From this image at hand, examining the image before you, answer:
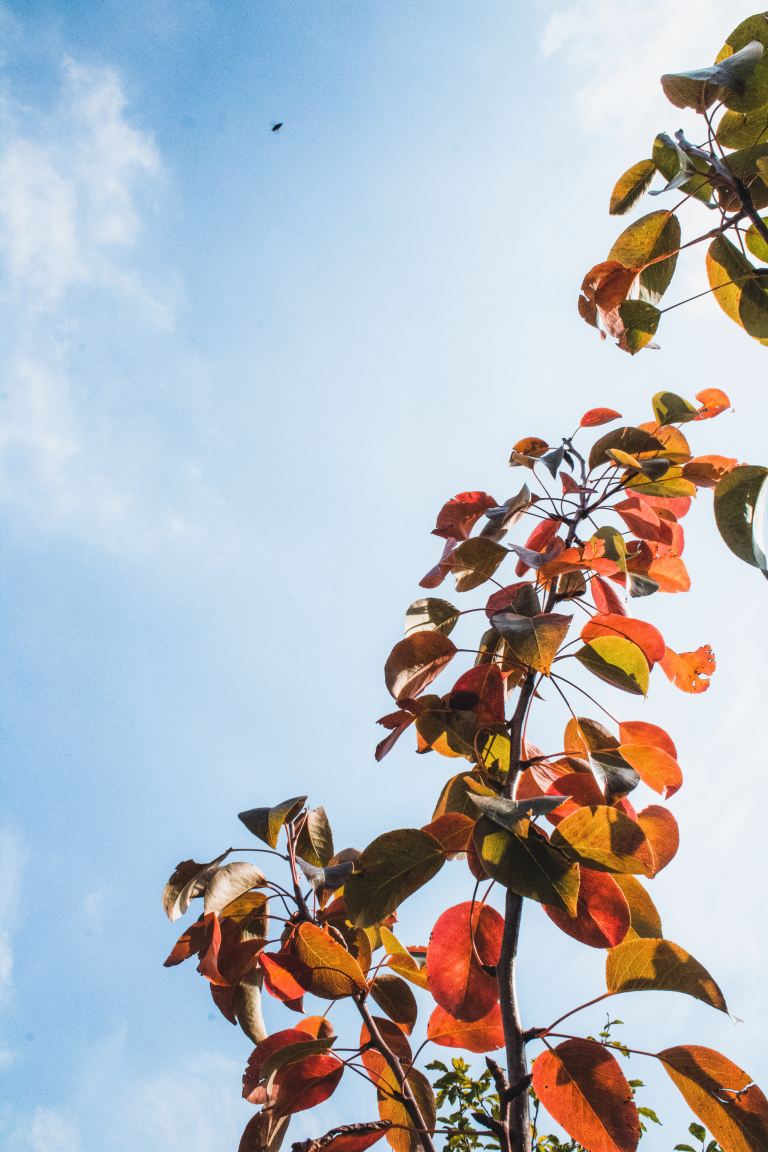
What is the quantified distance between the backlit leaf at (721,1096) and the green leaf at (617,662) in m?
0.48

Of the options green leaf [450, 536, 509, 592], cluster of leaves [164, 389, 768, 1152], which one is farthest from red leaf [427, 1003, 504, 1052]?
green leaf [450, 536, 509, 592]

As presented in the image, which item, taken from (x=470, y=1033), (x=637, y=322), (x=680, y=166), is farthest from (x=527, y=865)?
(x=680, y=166)

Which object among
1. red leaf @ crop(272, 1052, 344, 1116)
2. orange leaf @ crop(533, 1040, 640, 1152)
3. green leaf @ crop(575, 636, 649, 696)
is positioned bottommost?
orange leaf @ crop(533, 1040, 640, 1152)

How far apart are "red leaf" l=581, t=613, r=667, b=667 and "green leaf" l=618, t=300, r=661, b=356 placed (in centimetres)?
48

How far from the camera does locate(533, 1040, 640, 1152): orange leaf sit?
1035mm

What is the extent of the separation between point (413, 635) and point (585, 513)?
391 millimetres

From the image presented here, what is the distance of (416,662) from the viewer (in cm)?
137

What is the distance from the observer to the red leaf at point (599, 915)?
3.60 feet

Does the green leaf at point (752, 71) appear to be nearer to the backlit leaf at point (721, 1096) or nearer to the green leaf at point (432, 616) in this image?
the green leaf at point (432, 616)

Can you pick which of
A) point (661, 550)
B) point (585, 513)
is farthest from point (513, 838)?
point (661, 550)

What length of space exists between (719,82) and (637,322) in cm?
39

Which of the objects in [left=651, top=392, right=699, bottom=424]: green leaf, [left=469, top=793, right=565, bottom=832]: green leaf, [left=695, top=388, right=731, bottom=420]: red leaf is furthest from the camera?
[left=695, top=388, right=731, bottom=420]: red leaf

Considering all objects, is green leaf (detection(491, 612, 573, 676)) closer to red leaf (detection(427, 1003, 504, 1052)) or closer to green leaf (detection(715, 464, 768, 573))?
green leaf (detection(715, 464, 768, 573))

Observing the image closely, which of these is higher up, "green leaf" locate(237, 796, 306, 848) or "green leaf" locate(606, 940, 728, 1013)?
"green leaf" locate(237, 796, 306, 848)
